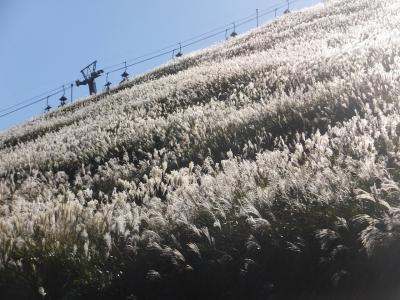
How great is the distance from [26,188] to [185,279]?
596 centimetres

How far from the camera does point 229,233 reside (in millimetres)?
5121

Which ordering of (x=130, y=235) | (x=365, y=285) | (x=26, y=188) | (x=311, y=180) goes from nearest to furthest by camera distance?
(x=365, y=285) → (x=311, y=180) → (x=130, y=235) → (x=26, y=188)

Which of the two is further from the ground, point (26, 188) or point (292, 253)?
point (26, 188)

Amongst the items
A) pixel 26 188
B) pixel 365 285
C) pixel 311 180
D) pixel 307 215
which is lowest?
pixel 365 285

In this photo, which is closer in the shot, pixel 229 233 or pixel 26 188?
pixel 229 233

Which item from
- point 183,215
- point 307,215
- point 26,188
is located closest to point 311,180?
point 307,215

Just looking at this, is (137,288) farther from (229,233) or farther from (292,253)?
(292,253)

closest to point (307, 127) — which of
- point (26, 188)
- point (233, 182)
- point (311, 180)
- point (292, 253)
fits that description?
point (233, 182)

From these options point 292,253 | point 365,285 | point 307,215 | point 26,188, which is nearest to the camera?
point 365,285

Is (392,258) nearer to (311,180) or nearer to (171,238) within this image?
(311,180)

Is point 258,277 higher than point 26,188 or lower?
lower

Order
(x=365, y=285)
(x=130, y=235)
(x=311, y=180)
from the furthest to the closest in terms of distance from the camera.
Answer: (x=130, y=235) → (x=311, y=180) → (x=365, y=285)

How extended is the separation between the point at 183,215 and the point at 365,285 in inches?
79.9

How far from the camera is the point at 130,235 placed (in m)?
5.92
